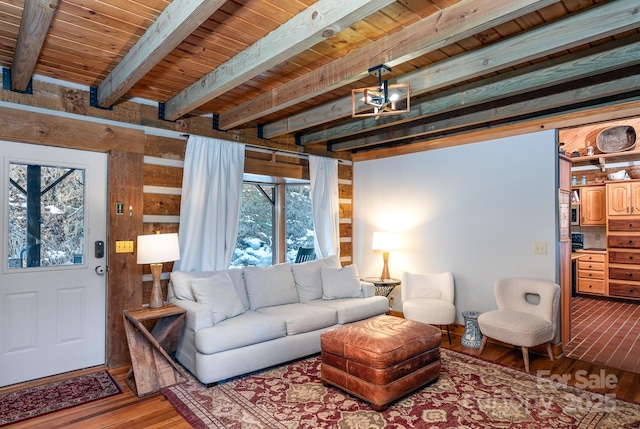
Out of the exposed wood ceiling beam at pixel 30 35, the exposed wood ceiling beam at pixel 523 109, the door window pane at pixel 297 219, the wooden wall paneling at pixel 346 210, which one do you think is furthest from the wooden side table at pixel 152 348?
the exposed wood ceiling beam at pixel 523 109

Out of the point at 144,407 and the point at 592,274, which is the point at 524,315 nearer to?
the point at 144,407

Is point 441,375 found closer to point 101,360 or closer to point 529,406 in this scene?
point 529,406

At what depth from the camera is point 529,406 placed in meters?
2.74

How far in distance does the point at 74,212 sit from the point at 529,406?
4.09 meters

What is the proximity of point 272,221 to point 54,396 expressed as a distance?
3.10 m

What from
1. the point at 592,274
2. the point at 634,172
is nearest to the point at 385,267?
the point at 592,274

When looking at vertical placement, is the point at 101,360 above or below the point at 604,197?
below

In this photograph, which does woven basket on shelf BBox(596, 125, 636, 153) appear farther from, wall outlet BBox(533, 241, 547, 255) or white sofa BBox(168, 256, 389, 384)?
white sofa BBox(168, 256, 389, 384)

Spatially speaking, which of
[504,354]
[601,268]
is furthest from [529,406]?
[601,268]

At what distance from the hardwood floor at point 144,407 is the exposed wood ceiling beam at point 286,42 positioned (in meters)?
2.45

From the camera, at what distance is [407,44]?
2.33 metres

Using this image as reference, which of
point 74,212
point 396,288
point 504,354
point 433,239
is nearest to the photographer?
point 74,212

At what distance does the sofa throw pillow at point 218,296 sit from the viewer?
341cm

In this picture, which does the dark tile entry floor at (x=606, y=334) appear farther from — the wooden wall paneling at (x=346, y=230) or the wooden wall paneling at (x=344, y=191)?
the wooden wall paneling at (x=344, y=191)
